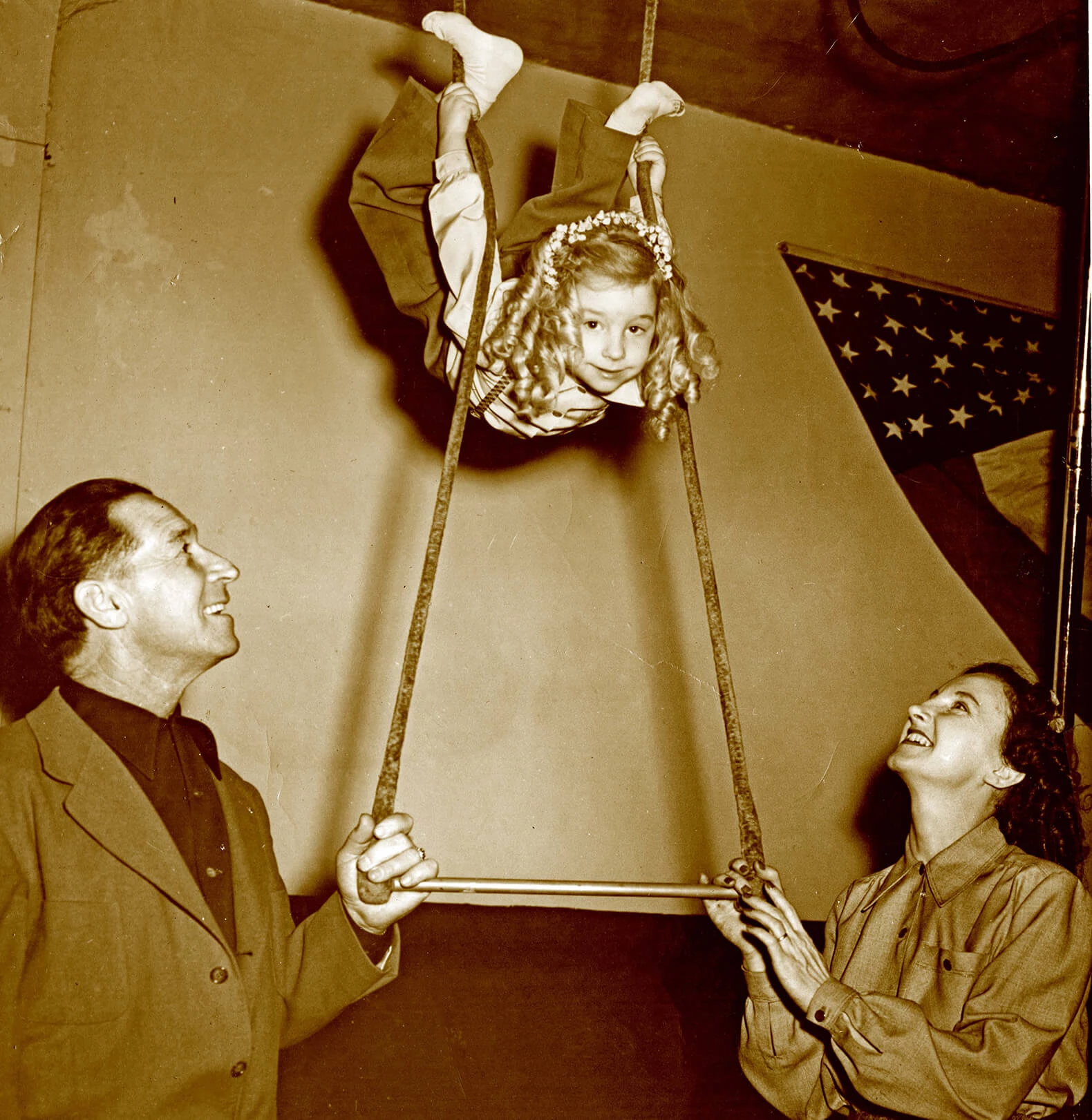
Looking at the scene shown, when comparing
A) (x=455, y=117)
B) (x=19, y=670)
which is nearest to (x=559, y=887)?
(x=455, y=117)

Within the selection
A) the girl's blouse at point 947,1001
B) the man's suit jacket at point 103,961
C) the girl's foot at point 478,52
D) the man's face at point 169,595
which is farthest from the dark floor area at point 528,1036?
the girl's foot at point 478,52

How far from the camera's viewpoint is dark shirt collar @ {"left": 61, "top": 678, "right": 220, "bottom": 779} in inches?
76.0

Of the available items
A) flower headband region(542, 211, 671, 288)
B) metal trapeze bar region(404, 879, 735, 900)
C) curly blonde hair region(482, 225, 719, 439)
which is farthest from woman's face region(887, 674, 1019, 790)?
flower headband region(542, 211, 671, 288)

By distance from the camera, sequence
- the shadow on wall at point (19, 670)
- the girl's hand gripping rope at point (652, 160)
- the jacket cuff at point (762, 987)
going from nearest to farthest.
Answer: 1. the jacket cuff at point (762, 987)
2. the girl's hand gripping rope at point (652, 160)
3. the shadow on wall at point (19, 670)

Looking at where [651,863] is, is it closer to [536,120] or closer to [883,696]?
[883,696]

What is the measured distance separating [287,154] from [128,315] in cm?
83

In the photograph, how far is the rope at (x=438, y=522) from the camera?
187 cm

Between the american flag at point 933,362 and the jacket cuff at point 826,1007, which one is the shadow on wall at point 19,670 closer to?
the jacket cuff at point 826,1007

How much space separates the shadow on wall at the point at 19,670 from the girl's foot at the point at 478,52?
186cm

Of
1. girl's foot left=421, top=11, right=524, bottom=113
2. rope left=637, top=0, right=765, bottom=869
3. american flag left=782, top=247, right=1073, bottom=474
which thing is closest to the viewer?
rope left=637, top=0, right=765, bottom=869

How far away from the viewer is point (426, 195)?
96.9 inches

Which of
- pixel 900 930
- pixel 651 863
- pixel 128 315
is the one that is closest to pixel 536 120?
pixel 128 315

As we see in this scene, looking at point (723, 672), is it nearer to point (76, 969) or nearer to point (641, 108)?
point (76, 969)

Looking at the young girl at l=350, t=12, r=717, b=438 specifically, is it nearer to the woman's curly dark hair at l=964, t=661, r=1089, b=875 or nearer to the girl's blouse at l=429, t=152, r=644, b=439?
the girl's blouse at l=429, t=152, r=644, b=439
